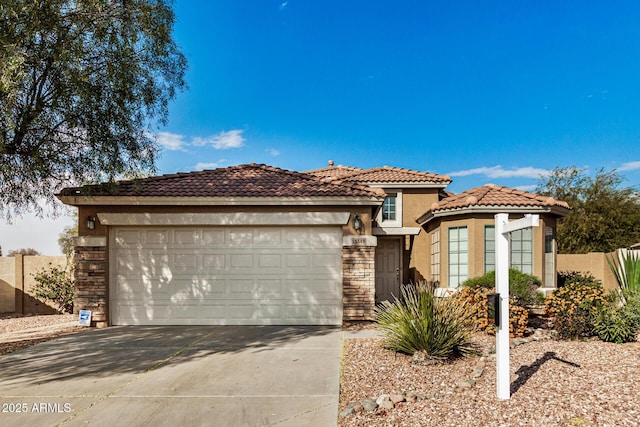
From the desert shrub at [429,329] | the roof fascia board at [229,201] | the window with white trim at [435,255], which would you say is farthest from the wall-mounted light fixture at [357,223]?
the window with white trim at [435,255]

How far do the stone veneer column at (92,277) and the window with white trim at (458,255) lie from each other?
30.8 feet

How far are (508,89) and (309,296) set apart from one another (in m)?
13.2

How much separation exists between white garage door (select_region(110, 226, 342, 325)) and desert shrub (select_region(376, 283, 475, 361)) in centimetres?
380

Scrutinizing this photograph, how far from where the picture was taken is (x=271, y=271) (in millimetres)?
10867

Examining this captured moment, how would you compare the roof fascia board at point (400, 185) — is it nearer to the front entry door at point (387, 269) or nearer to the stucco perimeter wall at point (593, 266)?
the front entry door at point (387, 269)

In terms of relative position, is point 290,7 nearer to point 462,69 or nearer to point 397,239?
point 462,69

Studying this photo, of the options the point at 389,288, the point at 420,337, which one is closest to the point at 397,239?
the point at 389,288

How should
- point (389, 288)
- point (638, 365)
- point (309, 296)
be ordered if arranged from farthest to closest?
point (389, 288), point (309, 296), point (638, 365)

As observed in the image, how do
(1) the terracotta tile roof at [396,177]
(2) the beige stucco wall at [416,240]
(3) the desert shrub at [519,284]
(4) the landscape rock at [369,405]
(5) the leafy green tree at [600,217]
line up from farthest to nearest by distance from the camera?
(5) the leafy green tree at [600,217] < (1) the terracotta tile roof at [396,177] < (2) the beige stucco wall at [416,240] < (3) the desert shrub at [519,284] < (4) the landscape rock at [369,405]

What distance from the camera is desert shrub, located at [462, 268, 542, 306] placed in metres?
9.91

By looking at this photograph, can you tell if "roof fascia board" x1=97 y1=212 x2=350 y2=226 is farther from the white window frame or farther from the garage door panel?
the white window frame

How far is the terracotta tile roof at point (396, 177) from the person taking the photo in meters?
16.5

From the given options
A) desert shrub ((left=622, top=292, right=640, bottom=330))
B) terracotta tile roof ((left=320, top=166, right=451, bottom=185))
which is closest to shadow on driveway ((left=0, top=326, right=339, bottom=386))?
desert shrub ((left=622, top=292, right=640, bottom=330))

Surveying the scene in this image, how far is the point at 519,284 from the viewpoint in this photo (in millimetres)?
10391
